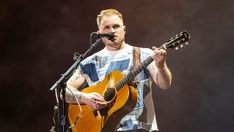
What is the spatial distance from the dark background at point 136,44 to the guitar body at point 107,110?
1.05 m

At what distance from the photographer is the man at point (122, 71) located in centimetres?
339

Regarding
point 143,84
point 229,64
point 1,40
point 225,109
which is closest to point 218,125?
point 225,109

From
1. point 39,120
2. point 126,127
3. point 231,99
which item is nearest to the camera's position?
point 126,127

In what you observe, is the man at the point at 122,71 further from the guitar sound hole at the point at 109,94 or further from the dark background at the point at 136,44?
the dark background at the point at 136,44

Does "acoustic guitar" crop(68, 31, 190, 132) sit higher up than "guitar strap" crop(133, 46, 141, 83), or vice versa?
"guitar strap" crop(133, 46, 141, 83)

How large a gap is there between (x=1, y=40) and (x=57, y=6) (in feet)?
2.62

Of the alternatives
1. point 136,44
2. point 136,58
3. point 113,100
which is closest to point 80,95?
point 113,100

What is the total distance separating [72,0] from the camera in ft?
17.0

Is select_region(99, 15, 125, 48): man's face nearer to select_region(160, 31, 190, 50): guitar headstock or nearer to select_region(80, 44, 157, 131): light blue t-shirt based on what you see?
select_region(80, 44, 157, 131): light blue t-shirt

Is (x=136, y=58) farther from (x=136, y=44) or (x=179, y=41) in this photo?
(x=136, y=44)

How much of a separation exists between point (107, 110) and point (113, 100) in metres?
0.10

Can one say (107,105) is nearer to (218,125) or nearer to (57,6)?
(218,125)

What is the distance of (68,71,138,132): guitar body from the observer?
344cm

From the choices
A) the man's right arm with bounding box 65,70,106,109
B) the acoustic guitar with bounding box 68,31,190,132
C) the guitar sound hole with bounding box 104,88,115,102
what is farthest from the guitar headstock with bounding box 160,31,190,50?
the man's right arm with bounding box 65,70,106,109
